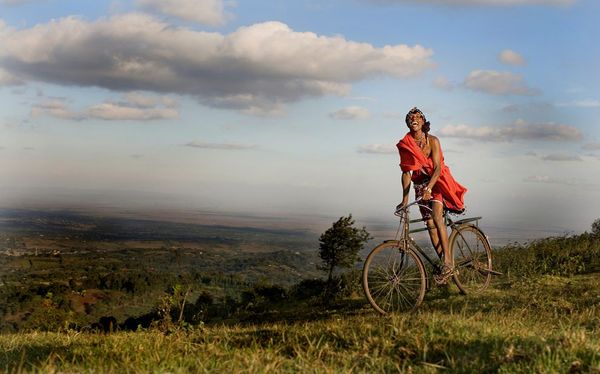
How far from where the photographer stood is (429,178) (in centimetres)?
1045

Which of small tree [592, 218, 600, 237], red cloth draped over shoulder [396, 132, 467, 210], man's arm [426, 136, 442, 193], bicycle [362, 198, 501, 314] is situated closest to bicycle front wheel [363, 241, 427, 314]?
bicycle [362, 198, 501, 314]

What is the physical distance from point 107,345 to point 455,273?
692cm

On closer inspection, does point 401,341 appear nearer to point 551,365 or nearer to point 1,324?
point 551,365

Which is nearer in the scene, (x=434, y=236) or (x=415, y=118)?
(x=415, y=118)

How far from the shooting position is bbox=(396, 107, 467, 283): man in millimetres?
10156

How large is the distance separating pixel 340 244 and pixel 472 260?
52.9 meters

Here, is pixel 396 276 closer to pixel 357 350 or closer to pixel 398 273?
pixel 398 273

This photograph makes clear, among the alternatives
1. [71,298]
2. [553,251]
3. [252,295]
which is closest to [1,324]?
[71,298]

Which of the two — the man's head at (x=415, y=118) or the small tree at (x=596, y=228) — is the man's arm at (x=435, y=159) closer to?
the man's head at (x=415, y=118)

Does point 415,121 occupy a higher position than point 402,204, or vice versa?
point 415,121

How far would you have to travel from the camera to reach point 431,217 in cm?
1062

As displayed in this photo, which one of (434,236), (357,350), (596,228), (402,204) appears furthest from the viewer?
(596,228)

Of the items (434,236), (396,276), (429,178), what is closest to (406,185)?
(429,178)

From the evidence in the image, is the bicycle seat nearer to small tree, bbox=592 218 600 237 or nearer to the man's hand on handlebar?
the man's hand on handlebar
